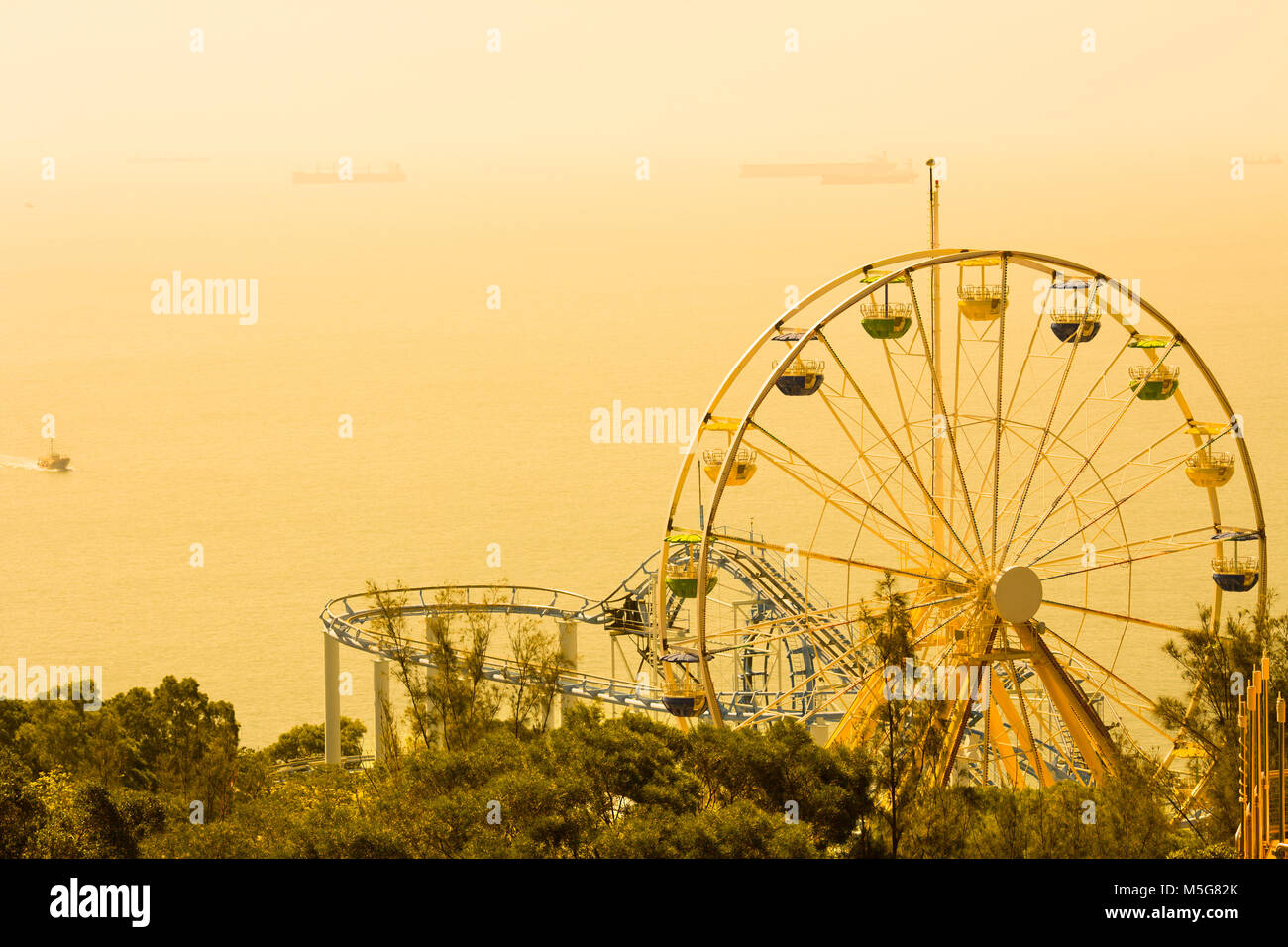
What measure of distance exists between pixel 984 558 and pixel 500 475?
98.2 meters

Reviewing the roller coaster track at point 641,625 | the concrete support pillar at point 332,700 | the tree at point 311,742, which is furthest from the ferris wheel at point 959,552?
the tree at point 311,742

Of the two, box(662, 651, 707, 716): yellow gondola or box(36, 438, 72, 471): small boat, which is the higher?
box(36, 438, 72, 471): small boat

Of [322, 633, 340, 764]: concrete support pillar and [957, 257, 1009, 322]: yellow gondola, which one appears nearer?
[957, 257, 1009, 322]: yellow gondola

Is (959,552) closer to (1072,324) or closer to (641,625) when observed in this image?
(1072,324)

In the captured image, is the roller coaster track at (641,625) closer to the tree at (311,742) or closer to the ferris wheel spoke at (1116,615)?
the tree at (311,742)

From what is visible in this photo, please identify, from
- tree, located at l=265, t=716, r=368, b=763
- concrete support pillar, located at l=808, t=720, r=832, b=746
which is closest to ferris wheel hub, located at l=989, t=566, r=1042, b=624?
concrete support pillar, located at l=808, t=720, r=832, b=746

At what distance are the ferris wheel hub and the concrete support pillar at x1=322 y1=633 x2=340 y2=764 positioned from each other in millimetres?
28058

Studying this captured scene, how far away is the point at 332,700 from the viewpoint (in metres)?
62.7

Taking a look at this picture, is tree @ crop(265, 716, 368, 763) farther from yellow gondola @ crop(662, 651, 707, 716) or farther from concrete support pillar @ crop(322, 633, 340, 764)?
yellow gondola @ crop(662, 651, 707, 716)

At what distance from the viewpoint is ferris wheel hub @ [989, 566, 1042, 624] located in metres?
40.6

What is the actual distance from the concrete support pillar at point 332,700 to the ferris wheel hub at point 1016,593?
28058 mm

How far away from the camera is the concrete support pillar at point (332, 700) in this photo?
62.7m

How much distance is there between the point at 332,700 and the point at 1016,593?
2865 cm

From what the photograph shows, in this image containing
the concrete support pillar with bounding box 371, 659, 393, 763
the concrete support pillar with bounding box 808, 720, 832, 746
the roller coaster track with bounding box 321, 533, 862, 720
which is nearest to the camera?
the concrete support pillar with bounding box 808, 720, 832, 746
